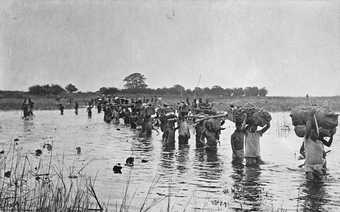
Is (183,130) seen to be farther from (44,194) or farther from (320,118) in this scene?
(44,194)

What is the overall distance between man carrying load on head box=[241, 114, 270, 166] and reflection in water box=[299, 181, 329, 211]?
11.6 feet

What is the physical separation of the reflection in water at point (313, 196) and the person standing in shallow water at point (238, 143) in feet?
13.6

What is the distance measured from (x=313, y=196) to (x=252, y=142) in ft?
18.2

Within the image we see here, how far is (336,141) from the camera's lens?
1211 inches

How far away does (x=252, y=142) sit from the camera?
1838cm

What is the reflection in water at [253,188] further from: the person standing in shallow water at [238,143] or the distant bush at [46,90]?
the distant bush at [46,90]

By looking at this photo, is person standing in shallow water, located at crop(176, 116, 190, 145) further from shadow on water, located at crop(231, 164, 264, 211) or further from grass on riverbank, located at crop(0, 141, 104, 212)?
grass on riverbank, located at crop(0, 141, 104, 212)

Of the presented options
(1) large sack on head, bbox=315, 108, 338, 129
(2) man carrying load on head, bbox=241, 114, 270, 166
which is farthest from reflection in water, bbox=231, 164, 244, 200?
(1) large sack on head, bbox=315, 108, 338, 129

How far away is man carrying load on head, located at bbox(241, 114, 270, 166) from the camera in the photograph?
1823 cm

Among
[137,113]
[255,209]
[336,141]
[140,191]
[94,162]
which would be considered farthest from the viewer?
[137,113]

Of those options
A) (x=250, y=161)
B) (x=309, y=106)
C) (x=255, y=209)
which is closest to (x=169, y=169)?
(x=250, y=161)

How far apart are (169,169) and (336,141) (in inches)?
629

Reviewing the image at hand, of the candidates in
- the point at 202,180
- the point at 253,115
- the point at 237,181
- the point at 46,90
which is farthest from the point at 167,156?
the point at 46,90

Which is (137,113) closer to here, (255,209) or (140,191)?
(140,191)
